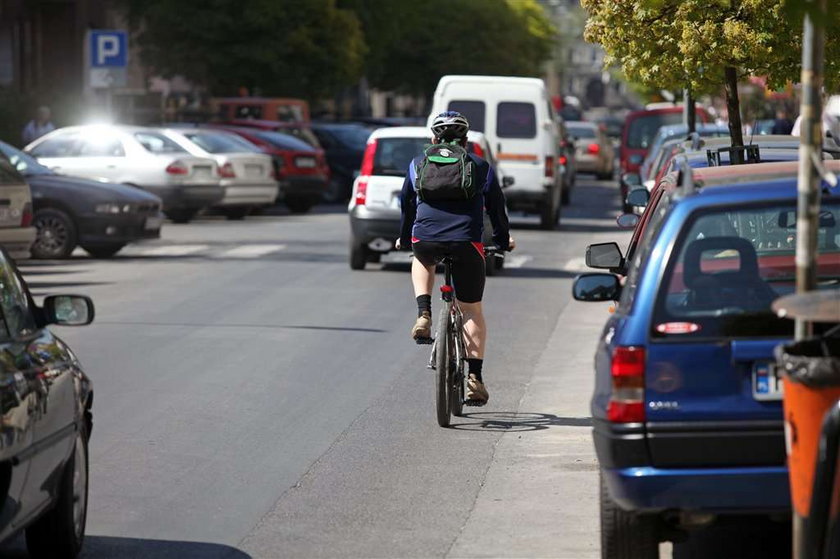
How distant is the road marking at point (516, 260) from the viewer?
2278cm

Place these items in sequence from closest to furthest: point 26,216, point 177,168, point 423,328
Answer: point 423,328 < point 26,216 < point 177,168

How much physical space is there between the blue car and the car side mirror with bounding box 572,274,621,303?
1.00 m

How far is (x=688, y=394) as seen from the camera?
6.31 metres

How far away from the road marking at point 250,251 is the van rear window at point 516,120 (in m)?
4.97

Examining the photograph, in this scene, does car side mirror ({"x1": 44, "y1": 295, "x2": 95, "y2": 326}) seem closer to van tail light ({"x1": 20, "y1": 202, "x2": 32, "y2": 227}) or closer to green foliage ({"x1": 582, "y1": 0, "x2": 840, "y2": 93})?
green foliage ({"x1": 582, "y1": 0, "x2": 840, "y2": 93})

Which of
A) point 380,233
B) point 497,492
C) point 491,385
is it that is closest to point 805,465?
point 497,492

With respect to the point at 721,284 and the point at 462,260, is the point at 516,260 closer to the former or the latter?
the point at 462,260

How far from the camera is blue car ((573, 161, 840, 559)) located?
6.26 meters

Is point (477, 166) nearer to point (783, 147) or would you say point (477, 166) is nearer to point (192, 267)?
point (783, 147)

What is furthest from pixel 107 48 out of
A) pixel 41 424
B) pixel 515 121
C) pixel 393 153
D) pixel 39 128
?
pixel 41 424

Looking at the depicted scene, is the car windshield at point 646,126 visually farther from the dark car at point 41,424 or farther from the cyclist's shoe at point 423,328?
the dark car at point 41,424

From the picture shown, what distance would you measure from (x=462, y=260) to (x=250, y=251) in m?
13.4

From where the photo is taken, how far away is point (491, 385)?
497 inches

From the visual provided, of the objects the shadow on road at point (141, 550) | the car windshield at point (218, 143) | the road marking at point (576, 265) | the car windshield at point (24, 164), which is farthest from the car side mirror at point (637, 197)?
the car windshield at point (218, 143)
